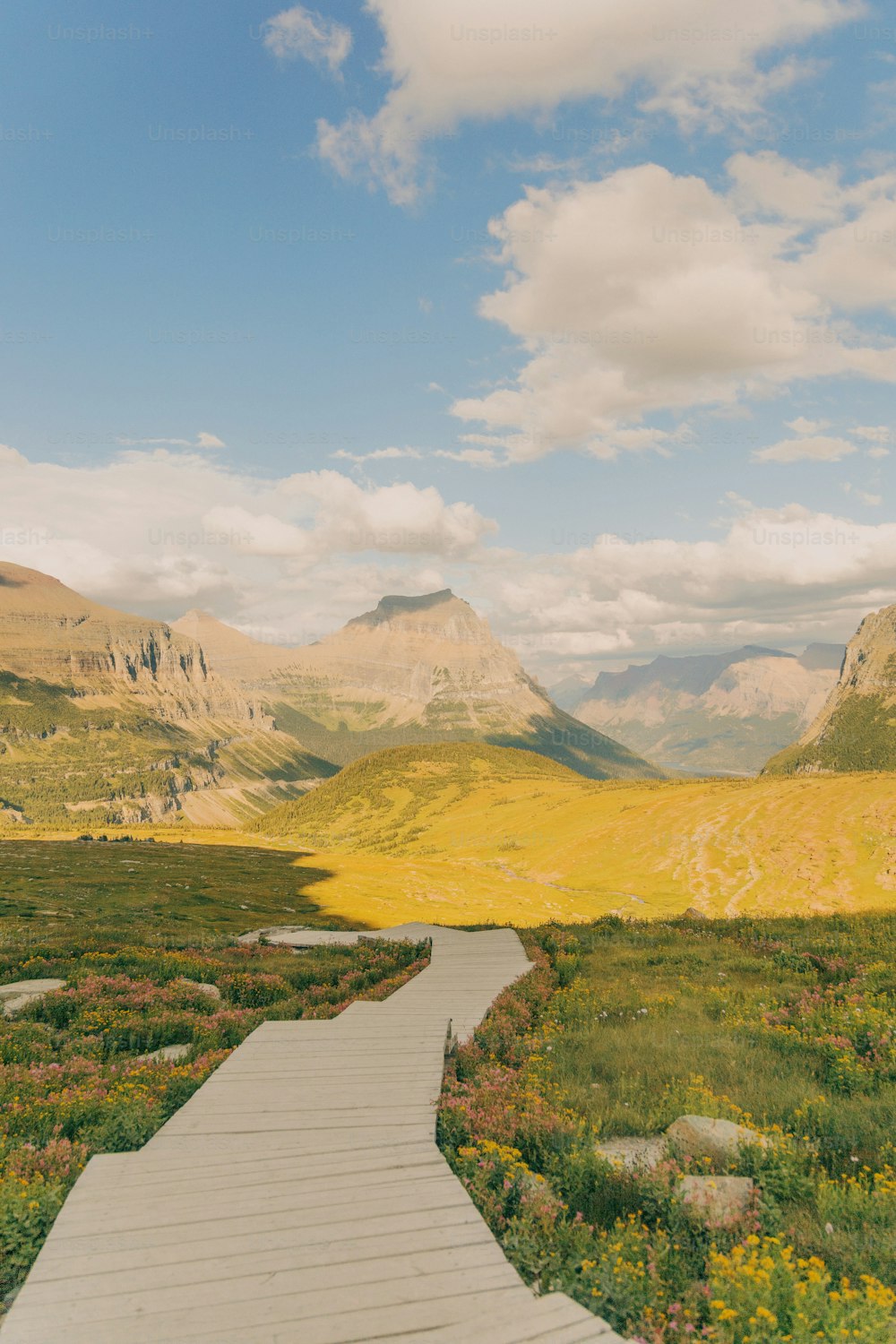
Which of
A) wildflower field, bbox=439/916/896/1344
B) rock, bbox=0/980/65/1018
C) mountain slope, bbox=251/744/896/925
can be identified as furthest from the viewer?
mountain slope, bbox=251/744/896/925

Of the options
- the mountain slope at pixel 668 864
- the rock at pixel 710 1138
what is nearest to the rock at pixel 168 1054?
the rock at pixel 710 1138

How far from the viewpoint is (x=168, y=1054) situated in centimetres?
1332

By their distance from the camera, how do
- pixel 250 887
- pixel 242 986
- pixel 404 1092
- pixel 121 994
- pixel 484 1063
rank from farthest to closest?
pixel 250 887, pixel 242 986, pixel 121 994, pixel 484 1063, pixel 404 1092

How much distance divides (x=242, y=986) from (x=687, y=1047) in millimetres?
12072

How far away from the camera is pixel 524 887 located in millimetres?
95562

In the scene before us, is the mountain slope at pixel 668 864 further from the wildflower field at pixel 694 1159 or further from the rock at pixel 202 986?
the wildflower field at pixel 694 1159

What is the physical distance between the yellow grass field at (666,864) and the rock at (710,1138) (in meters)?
47.7

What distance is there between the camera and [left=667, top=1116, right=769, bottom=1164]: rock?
892 cm

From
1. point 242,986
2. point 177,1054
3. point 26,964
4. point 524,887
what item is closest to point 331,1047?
point 177,1054

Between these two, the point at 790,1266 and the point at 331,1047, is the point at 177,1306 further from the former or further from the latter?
the point at 331,1047

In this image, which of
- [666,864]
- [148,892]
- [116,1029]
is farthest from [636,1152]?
[666,864]

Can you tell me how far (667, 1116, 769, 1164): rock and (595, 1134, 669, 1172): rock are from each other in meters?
0.23

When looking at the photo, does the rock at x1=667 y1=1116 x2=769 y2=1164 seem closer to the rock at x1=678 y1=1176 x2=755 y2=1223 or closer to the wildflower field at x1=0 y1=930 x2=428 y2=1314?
the rock at x1=678 y1=1176 x2=755 y2=1223

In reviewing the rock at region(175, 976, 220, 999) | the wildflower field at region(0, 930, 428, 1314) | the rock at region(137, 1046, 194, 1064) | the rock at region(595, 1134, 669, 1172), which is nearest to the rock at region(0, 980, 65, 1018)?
the wildflower field at region(0, 930, 428, 1314)
